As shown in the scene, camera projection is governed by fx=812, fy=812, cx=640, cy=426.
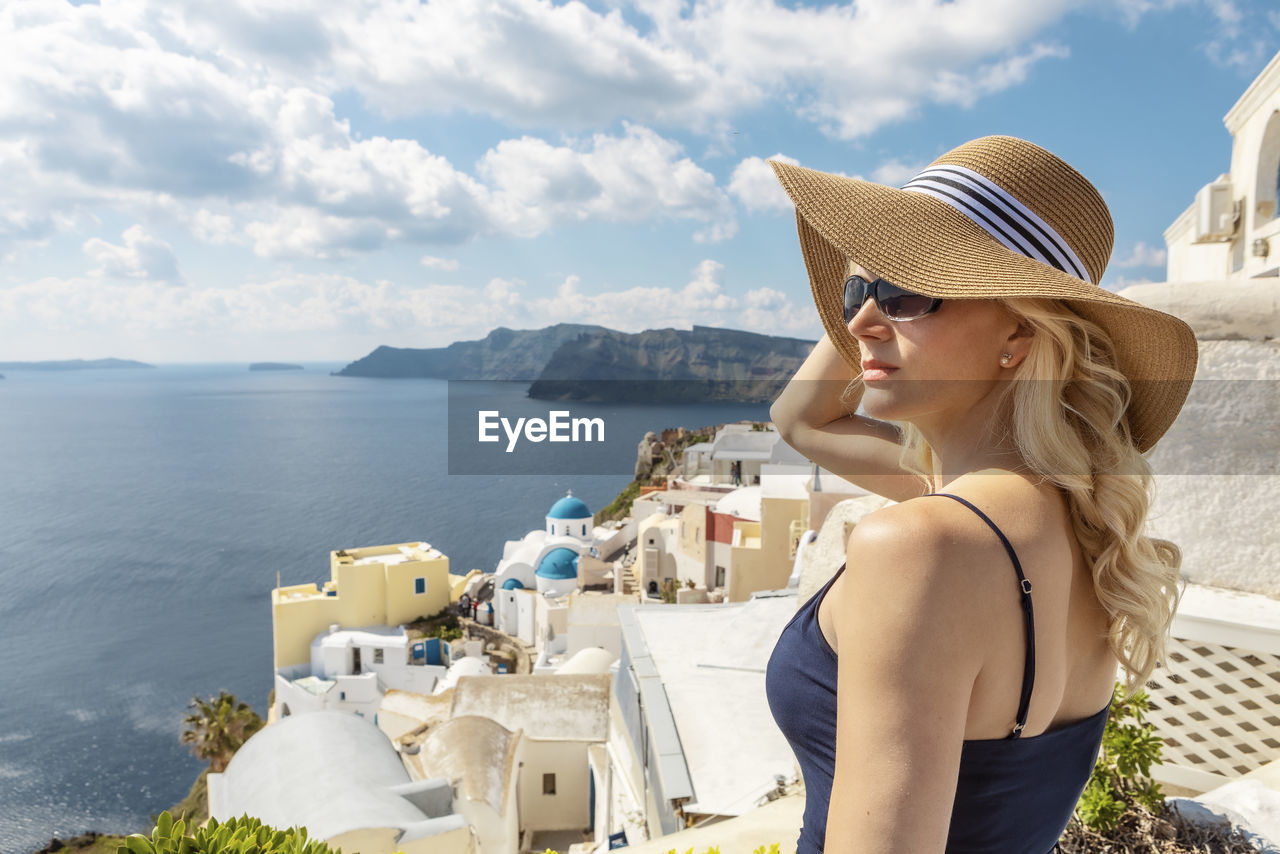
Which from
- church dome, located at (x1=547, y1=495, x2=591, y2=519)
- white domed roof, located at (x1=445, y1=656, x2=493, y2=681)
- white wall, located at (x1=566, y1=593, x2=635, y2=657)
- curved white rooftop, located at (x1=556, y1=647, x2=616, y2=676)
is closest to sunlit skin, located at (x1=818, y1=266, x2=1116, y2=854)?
curved white rooftop, located at (x1=556, y1=647, x2=616, y2=676)

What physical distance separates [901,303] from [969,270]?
9 cm

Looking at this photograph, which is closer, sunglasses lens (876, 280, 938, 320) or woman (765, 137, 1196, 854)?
woman (765, 137, 1196, 854)

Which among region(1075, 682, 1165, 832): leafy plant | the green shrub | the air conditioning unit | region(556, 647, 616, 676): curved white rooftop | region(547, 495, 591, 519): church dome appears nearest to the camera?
the green shrub

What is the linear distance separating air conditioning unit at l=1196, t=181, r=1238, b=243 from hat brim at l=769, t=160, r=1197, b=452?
10201 millimetres

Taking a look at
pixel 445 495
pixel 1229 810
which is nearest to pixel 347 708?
pixel 1229 810

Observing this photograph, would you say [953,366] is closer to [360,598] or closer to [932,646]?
[932,646]

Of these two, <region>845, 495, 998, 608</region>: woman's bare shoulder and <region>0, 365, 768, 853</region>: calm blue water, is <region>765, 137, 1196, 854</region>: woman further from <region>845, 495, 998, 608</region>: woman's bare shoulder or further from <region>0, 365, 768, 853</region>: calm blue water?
<region>0, 365, 768, 853</region>: calm blue water

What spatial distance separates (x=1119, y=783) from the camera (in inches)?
114

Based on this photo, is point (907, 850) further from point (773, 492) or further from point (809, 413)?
point (773, 492)

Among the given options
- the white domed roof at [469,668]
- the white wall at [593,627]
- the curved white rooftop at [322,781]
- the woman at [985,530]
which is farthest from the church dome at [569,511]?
the woman at [985,530]

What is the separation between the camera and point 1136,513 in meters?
1.04

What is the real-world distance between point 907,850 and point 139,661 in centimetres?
4826

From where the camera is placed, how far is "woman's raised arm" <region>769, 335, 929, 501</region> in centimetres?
161

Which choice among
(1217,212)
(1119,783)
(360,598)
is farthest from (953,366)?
(360,598)
